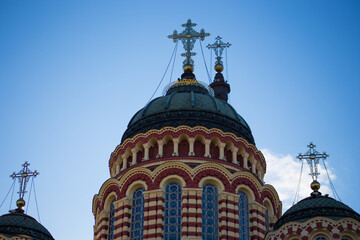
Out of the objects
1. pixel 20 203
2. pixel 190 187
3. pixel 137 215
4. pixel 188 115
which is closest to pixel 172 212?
pixel 190 187

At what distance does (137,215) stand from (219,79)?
19.0 meters

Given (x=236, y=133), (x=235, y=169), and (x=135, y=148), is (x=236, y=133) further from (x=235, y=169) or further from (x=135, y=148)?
(x=135, y=148)

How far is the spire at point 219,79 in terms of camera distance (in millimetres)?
54438

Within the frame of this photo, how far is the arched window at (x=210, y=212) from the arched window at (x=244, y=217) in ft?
4.84

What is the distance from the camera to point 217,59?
56.9m

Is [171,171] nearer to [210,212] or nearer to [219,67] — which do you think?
[210,212]

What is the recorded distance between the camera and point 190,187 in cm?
3872

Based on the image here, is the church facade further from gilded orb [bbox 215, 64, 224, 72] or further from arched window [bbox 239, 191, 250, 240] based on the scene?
gilded orb [bbox 215, 64, 224, 72]

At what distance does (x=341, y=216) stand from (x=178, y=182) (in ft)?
31.2

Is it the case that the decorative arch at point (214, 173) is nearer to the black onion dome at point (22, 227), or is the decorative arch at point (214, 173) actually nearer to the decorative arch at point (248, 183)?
the decorative arch at point (248, 183)

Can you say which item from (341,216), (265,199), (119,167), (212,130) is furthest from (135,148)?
(341,216)

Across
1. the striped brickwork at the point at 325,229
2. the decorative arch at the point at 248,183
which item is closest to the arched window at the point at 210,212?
the decorative arch at the point at 248,183

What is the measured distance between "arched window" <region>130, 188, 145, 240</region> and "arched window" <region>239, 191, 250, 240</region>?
17.5ft

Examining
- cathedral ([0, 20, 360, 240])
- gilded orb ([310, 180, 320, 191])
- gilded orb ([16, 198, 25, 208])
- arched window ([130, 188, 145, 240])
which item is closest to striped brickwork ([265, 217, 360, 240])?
cathedral ([0, 20, 360, 240])
